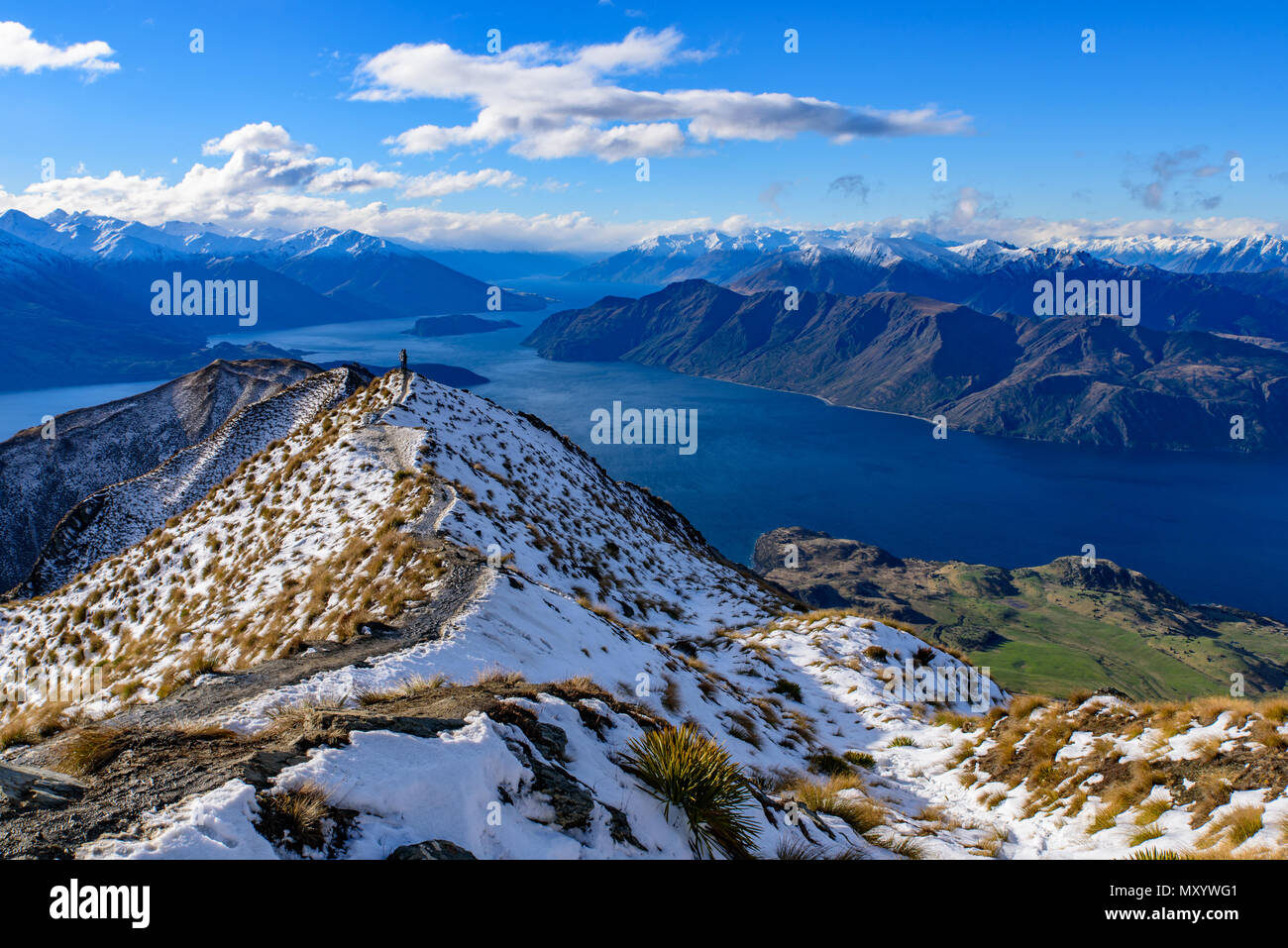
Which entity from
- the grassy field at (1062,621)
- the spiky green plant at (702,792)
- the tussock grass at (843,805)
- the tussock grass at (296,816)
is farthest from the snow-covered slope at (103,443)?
the grassy field at (1062,621)

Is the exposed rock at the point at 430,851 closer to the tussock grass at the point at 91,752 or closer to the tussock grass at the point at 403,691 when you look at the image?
the tussock grass at the point at 91,752

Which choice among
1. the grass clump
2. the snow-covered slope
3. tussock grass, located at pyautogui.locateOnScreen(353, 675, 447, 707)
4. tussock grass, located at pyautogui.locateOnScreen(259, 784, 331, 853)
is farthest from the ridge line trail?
the snow-covered slope

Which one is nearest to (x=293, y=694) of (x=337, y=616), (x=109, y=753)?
(x=109, y=753)

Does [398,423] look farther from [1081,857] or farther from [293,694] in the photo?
[1081,857]

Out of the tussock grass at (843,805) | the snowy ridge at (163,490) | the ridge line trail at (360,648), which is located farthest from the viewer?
the snowy ridge at (163,490)

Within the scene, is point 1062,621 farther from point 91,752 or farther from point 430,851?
point 91,752

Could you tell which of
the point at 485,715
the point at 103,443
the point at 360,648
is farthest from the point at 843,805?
the point at 103,443
